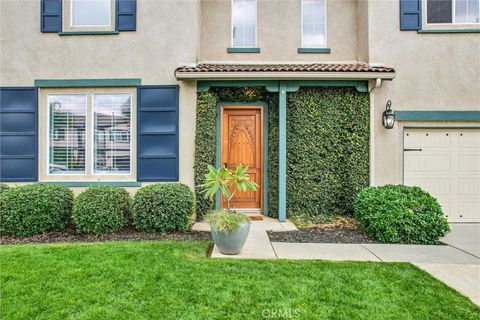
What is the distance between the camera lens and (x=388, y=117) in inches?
261

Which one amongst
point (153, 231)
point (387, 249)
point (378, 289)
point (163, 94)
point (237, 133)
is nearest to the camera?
point (378, 289)

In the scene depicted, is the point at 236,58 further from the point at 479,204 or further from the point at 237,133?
the point at 479,204

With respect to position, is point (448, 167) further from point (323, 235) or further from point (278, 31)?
point (278, 31)

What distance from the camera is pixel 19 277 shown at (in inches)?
140

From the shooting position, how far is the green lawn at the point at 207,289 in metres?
2.85

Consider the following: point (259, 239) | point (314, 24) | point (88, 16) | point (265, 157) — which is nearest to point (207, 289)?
point (259, 239)

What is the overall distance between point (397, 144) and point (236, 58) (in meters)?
4.66

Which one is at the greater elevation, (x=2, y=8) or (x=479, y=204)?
(x=2, y=8)

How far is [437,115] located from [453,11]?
8.74 ft

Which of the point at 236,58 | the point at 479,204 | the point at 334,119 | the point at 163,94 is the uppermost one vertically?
the point at 236,58

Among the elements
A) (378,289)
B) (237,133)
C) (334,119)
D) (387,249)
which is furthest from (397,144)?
(378,289)

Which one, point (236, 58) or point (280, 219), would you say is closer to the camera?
point (280, 219)

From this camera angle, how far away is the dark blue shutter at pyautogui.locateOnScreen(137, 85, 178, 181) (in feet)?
21.7

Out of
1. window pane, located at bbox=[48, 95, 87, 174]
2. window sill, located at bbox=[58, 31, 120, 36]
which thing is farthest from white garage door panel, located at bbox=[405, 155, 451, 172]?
window pane, located at bbox=[48, 95, 87, 174]
